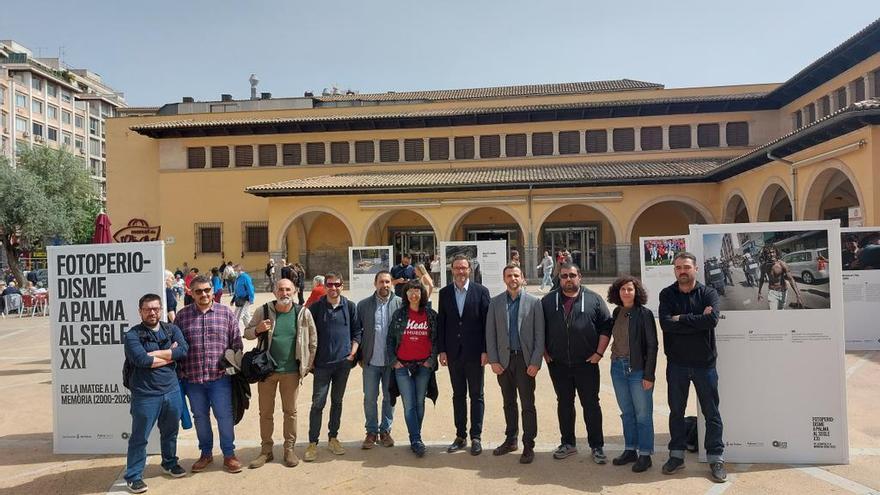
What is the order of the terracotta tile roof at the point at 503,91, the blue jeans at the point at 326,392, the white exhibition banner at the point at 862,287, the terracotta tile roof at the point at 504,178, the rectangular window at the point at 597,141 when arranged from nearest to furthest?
1. the blue jeans at the point at 326,392
2. the white exhibition banner at the point at 862,287
3. the terracotta tile roof at the point at 504,178
4. the rectangular window at the point at 597,141
5. the terracotta tile roof at the point at 503,91

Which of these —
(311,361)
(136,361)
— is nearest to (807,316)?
(311,361)

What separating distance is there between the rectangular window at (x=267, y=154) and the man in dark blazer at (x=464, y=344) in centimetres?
2516

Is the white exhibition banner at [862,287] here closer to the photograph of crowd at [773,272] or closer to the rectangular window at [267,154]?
the photograph of crowd at [773,272]

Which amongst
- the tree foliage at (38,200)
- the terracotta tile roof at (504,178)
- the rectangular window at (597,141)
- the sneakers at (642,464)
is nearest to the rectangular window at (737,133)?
the terracotta tile roof at (504,178)

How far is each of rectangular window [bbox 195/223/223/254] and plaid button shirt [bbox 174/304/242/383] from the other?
25029mm

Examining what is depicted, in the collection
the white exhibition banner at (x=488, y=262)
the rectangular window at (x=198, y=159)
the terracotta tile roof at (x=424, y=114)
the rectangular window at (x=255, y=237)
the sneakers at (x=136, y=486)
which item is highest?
the terracotta tile roof at (x=424, y=114)

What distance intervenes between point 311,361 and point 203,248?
2581 cm

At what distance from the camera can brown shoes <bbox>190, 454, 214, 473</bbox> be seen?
4.70 metres

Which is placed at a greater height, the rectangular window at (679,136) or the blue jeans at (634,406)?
the rectangular window at (679,136)

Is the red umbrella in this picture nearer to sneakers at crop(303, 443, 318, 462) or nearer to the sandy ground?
the sandy ground

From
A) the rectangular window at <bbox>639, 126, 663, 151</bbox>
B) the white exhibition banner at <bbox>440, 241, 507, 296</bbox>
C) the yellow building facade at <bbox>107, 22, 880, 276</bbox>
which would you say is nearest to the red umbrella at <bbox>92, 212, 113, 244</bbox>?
the white exhibition banner at <bbox>440, 241, 507, 296</bbox>

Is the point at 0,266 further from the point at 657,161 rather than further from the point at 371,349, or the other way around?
the point at 371,349

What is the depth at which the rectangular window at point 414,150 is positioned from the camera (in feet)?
90.9

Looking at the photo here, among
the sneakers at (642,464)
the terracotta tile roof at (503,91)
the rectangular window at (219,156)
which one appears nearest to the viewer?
the sneakers at (642,464)
